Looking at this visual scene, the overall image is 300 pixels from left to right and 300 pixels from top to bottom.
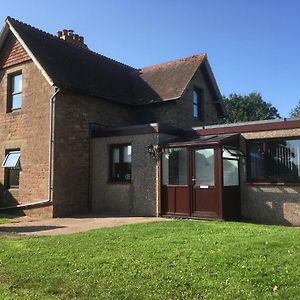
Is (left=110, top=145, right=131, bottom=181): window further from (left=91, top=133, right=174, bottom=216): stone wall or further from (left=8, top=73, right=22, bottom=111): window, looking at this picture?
(left=8, top=73, right=22, bottom=111): window

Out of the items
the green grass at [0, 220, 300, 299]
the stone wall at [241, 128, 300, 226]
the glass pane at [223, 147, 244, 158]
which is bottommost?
the green grass at [0, 220, 300, 299]

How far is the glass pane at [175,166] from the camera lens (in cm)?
1527

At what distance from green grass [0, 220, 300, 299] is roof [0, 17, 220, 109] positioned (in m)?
9.49

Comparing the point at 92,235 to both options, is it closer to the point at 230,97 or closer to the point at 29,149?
the point at 29,149

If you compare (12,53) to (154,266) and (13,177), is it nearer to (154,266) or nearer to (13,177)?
(13,177)

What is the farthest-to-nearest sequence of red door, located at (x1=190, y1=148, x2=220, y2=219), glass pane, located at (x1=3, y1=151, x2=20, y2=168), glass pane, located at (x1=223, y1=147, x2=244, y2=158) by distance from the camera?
glass pane, located at (x1=3, y1=151, x2=20, y2=168) → glass pane, located at (x1=223, y1=147, x2=244, y2=158) → red door, located at (x1=190, y1=148, x2=220, y2=219)

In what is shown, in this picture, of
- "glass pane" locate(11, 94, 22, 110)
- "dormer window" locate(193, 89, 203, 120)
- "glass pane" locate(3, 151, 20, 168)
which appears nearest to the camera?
"glass pane" locate(3, 151, 20, 168)

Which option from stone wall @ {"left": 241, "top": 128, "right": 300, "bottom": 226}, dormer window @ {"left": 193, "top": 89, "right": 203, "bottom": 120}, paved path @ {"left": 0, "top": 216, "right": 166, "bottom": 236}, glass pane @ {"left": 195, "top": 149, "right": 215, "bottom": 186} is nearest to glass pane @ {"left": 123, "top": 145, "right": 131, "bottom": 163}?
paved path @ {"left": 0, "top": 216, "right": 166, "bottom": 236}

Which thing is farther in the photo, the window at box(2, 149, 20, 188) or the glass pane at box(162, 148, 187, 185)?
the window at box(2, 149, 20, 188)

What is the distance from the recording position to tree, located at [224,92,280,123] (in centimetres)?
5753

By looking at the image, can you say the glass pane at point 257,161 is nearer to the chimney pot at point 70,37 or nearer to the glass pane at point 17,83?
the glass pane at point 17,83

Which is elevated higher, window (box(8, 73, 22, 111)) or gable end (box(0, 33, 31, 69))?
gable end (box(0, 33, 31, 69))

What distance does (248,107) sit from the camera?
58281 mm

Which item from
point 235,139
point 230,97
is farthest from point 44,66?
point 230,97
